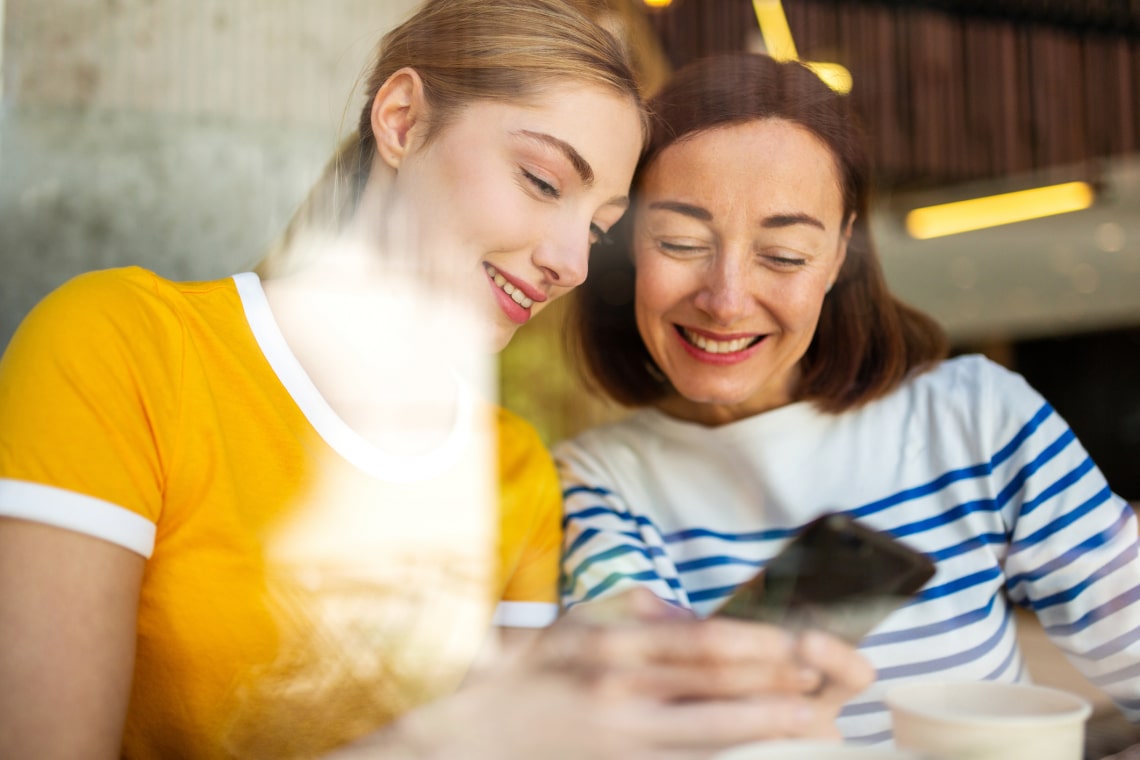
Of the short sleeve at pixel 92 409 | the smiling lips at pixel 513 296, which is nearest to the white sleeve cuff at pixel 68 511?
the short sleeve at pixel 92 409

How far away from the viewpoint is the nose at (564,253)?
81cm

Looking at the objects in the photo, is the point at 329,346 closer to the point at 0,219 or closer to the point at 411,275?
the point at 411,275

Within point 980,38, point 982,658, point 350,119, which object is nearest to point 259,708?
point 350,119

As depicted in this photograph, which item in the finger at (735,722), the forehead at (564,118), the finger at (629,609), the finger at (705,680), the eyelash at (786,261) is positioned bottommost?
the finger at (735,722)

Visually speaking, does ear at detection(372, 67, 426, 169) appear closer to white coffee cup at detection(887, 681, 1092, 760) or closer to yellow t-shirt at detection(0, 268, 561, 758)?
yellow t-shirt at detection(0, 268, 561, 758)

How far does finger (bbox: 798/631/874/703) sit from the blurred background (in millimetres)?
345

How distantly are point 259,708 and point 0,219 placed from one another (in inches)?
16.8

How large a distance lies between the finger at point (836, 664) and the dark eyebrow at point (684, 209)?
1.20 ft

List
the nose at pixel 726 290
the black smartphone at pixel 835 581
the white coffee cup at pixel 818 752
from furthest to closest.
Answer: the nose at pixel 726 290 < the black smartphone at pixel 835 581 < the white coffee cup at pixel 818 752

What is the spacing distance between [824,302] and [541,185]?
0.32 metres

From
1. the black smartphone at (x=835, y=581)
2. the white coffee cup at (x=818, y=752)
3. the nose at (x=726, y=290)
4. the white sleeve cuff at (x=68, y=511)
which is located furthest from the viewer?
the nose at (x=726, y=290)

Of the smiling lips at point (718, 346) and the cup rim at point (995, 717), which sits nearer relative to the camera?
the cup rim at point (995, 717)

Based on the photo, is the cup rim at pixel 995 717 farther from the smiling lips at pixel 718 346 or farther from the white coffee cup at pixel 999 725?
the smiling lips at pixel 718 346

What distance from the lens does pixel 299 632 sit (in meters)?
0.75
